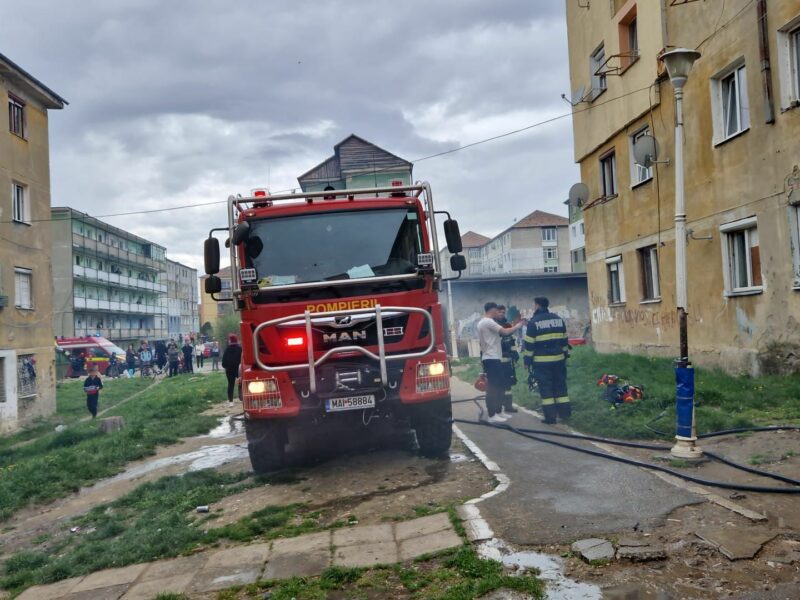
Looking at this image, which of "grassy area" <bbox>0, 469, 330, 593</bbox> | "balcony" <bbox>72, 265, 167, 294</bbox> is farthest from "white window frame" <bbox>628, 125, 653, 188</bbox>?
"balcony" <bbox>72, 265, 167, 294</bbox>

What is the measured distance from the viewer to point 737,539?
4527 millimetres

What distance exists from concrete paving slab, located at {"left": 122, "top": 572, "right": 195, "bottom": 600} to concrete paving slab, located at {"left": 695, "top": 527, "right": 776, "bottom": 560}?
3.72 metres

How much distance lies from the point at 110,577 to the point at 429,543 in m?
2.61

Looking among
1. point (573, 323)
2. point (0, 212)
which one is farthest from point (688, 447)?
point (573, 323)

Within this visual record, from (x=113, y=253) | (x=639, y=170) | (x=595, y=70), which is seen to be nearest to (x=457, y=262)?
(x=639, y=170)

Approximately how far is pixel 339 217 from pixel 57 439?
9740 millimetres

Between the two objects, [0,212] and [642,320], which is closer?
[642,320]

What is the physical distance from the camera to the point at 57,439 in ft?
45.8

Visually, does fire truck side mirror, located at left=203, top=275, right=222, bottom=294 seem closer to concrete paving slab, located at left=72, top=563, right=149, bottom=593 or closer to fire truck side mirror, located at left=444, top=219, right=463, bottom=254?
fire truck side mirror, located at left=444, top=219, right=463, bottom=254

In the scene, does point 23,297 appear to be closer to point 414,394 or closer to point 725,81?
point 414,394

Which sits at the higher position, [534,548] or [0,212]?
[0,212]

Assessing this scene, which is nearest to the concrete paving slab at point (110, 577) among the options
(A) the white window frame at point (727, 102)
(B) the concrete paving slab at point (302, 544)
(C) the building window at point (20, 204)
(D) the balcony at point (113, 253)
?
(B) the concrete paving slab at point (302, 544)

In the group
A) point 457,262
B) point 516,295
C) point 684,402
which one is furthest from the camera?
point 516,295

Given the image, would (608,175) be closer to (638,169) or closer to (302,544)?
(638,169)
